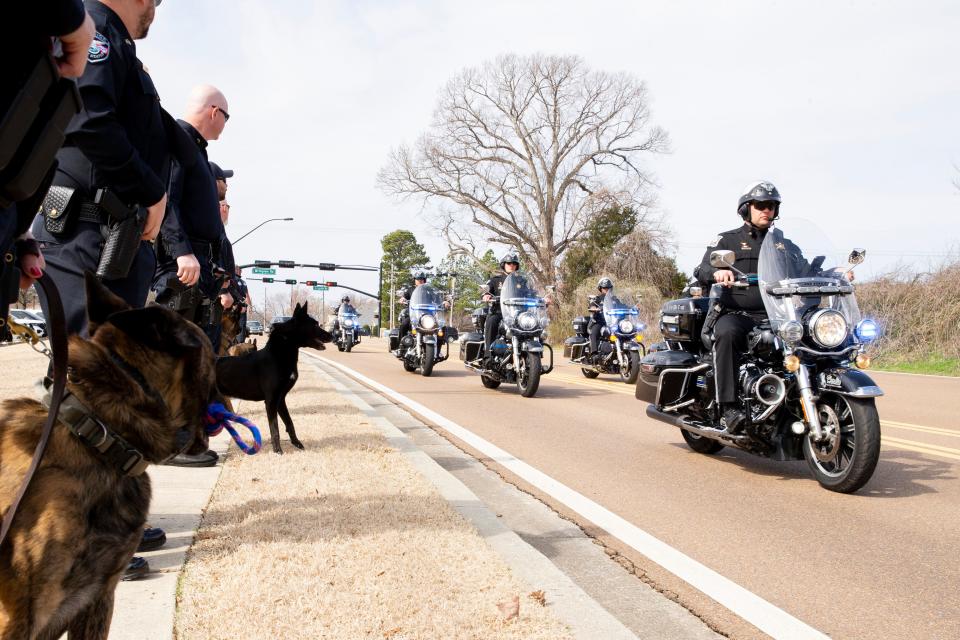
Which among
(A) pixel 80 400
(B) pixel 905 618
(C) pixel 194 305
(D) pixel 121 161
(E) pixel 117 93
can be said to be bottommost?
(B) pixel 905 618

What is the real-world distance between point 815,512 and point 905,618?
160 cm

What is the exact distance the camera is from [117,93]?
120 inches

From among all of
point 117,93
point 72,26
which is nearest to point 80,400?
point 72,26

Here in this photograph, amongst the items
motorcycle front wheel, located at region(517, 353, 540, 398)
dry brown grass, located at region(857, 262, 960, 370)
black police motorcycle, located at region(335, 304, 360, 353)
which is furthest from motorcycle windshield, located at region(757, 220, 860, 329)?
black police motorcycle, located at region(335, 304, 360, 353)

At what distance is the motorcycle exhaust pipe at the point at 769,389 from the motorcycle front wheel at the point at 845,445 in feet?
0.87

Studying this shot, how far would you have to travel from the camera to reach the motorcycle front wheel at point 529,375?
10828 mm

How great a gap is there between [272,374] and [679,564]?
3895mm

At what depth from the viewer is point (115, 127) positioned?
2.86m

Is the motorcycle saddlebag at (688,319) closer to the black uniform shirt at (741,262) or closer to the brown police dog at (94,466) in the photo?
the black uniform shirt at (741,262)

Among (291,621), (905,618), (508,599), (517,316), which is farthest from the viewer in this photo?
(517,316)

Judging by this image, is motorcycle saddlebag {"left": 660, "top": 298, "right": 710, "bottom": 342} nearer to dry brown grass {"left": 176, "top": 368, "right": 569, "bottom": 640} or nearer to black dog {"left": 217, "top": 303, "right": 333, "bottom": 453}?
dry brown grass {"left": 176, "top": 368, "right": 569, "bottom": 640}

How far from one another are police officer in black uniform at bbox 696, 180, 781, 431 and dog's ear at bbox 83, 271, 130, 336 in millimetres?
4424

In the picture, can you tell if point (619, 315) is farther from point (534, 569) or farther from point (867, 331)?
point (534, 569)

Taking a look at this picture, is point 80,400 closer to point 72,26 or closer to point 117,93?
point 72,26
